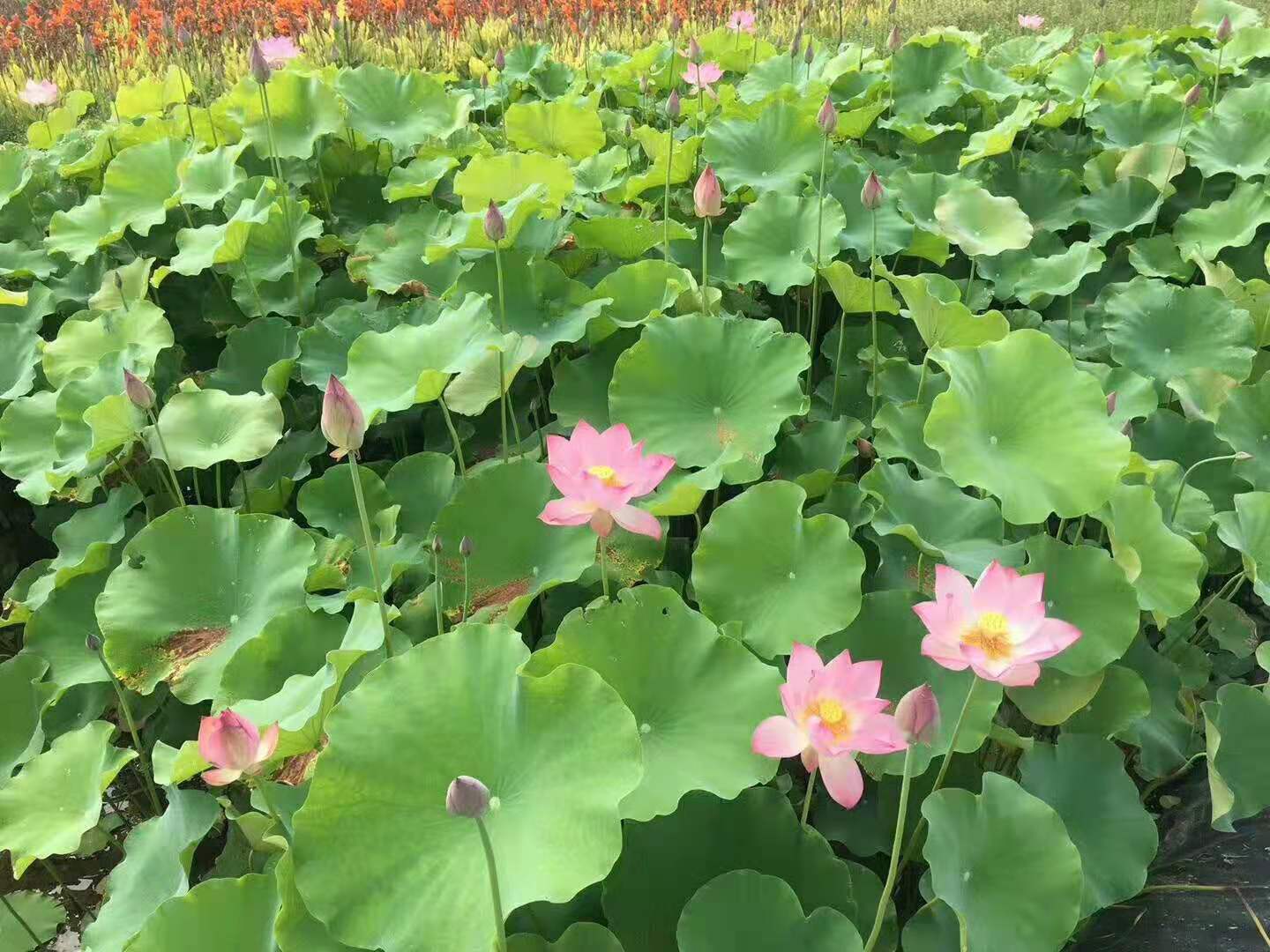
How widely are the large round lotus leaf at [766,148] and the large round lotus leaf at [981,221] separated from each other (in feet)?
1.21

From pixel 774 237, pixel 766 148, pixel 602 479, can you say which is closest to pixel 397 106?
pixel 766 148

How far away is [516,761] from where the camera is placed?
1.02 m

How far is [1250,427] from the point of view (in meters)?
1.69

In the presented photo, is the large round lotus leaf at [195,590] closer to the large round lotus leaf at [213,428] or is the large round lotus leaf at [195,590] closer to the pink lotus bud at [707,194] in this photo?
the large round lotus leaf at [213,428]

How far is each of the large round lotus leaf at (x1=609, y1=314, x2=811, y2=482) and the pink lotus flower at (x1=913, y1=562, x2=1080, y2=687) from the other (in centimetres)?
63

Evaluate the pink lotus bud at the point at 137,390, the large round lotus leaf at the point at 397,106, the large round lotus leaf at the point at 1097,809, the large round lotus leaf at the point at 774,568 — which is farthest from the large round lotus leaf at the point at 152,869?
the large round lotus leaf at the point at 397,106

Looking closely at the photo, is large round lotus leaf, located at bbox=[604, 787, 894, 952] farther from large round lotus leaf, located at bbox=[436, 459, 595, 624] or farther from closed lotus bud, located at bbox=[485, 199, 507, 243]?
closed lotus bud, located at bbox=[485, 199, 507, 243]

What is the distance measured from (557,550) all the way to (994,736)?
2.08 feet

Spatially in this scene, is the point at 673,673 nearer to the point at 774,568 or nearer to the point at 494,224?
the point at 774,568

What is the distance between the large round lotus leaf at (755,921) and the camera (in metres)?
1.01

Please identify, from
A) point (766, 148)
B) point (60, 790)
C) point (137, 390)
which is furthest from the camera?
point (766, 148)

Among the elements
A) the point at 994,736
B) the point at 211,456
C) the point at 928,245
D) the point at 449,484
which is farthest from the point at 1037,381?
the point at 211,456

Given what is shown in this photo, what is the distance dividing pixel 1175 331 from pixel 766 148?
964 mm

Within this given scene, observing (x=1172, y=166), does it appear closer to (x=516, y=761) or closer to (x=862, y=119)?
(x=862, y=119)
